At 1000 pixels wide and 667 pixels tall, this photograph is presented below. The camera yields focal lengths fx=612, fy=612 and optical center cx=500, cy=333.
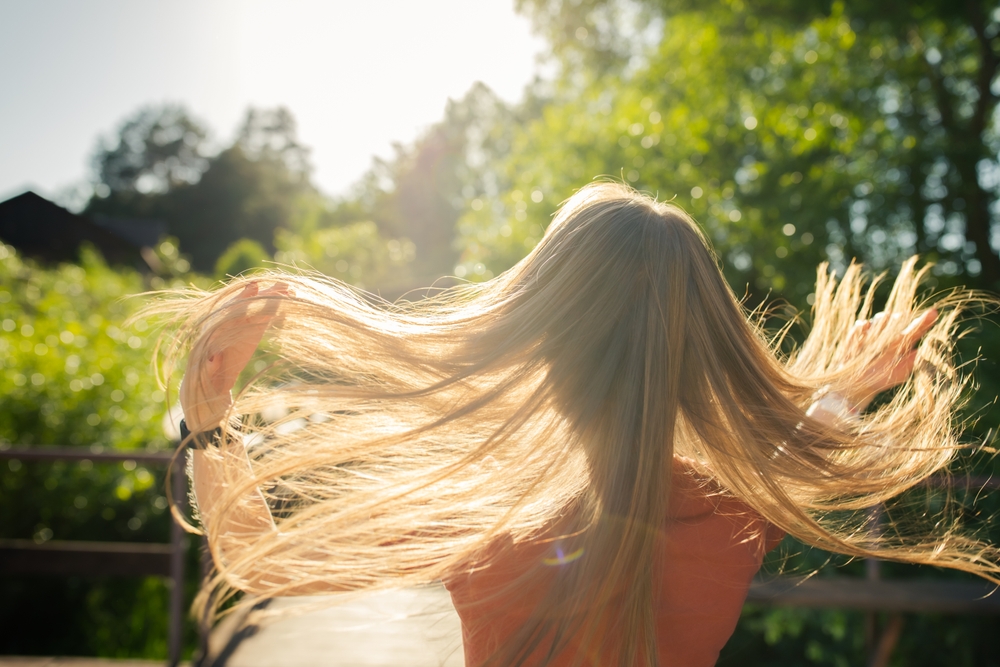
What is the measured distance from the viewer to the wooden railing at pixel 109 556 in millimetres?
3207

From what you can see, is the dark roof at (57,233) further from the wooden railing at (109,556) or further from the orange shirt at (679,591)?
the orange shirt at (679,591)

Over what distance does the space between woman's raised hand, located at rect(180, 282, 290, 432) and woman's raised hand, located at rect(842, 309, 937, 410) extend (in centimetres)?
153

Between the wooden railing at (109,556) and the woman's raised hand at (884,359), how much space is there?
118 inches

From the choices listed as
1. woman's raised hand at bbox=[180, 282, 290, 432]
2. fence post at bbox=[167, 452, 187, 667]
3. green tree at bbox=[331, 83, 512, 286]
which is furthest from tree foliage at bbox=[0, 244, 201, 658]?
woman's raised hand at bbox=[180, 282, 290, 432]

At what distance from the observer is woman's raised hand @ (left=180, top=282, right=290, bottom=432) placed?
124 cm

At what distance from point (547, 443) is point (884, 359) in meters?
1.07

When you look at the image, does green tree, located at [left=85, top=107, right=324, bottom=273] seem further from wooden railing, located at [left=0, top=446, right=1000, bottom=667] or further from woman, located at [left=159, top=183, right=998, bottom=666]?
woman, located at [left=159, top=183, right=998, bottom=666]

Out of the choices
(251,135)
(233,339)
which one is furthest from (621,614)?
(251,135)

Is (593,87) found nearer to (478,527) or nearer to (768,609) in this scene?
(768,609)

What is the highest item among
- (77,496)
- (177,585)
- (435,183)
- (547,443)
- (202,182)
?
(202,182)

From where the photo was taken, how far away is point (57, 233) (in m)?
10.2

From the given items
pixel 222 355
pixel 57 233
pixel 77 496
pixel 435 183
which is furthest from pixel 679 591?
pixel 435 183

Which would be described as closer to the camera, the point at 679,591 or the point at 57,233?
the point at 679,591

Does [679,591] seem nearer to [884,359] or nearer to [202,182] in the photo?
[884,359]
